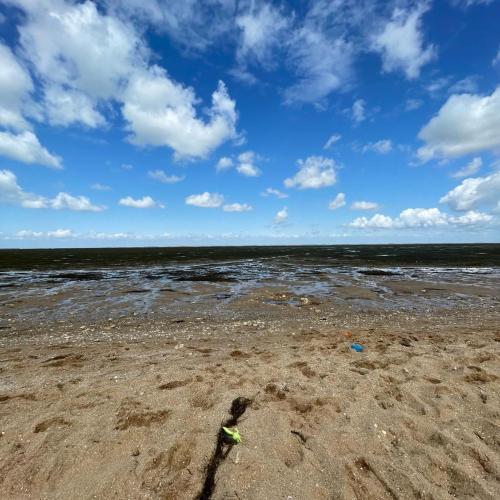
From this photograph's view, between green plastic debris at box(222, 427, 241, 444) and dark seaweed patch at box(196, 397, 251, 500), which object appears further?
green plastic debris at box(222, 427, 241, 444)

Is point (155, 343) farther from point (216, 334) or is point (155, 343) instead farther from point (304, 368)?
point (304, 368)

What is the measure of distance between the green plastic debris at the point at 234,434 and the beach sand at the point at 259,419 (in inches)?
4.8

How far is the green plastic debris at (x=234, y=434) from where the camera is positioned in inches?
204

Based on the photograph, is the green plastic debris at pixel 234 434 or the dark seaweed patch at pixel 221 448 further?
the green plastic debris at pixel 234 434

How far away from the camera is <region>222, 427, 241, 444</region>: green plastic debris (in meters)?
5.19

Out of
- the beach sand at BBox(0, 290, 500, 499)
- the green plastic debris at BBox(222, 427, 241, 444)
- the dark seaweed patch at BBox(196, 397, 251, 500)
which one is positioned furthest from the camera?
the green plastic debris at BBox(222, 427, 241, 444)

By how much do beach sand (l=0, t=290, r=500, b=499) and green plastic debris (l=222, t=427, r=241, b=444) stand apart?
0.12 m

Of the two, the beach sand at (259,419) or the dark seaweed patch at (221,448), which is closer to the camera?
the dark seaweed patch at (221,448)

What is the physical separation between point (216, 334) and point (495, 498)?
958 cm

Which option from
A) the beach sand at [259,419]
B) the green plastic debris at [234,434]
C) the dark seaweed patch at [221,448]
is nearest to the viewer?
the dark seaweed patch at [221,448]

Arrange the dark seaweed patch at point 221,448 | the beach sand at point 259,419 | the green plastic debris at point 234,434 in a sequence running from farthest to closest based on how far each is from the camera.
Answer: the green plastic debris at point 234,434 < the beach sand at point 259,419 < the dark seaweed patch at point 221,448

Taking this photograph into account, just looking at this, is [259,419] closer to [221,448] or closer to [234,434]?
[234,434]

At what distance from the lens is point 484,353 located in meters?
8.77

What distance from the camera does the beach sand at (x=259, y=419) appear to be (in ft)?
14.3
